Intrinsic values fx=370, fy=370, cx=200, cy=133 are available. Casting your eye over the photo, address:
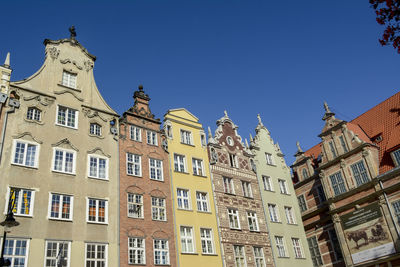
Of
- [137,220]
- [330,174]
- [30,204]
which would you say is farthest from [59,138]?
[330,174]

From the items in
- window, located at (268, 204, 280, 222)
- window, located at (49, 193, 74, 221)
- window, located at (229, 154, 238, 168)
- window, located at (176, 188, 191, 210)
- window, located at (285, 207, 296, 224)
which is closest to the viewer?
window, located at (49, 193, 74, 221)

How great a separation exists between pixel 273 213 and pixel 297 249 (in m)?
3.69

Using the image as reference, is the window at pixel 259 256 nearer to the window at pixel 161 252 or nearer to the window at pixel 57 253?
the window at pixel 161 252

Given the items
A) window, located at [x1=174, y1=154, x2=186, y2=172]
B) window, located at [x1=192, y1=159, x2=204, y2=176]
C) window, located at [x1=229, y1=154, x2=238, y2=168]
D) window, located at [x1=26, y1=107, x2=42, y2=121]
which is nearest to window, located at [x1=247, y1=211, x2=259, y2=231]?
window, located at [x1=229, y1=154, x2=238, y2=168]

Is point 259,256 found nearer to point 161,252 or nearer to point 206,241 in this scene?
point 206,241

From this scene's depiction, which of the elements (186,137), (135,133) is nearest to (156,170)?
(135,133)

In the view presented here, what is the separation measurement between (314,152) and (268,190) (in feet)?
36.3

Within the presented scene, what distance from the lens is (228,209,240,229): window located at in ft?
95.3

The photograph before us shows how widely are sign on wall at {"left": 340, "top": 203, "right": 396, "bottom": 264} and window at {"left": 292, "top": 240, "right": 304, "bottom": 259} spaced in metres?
4.06

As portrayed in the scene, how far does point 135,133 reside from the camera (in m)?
27.2

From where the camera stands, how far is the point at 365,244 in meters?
30.7

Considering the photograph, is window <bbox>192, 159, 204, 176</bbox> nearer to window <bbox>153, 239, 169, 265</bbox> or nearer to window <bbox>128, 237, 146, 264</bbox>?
window <bbox>153, 239, 169, 265</bbox>

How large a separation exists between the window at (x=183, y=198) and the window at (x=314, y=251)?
1570 centimetres

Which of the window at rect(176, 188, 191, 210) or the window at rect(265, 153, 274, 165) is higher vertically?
the window at rect(265, 153, 274, 165)
